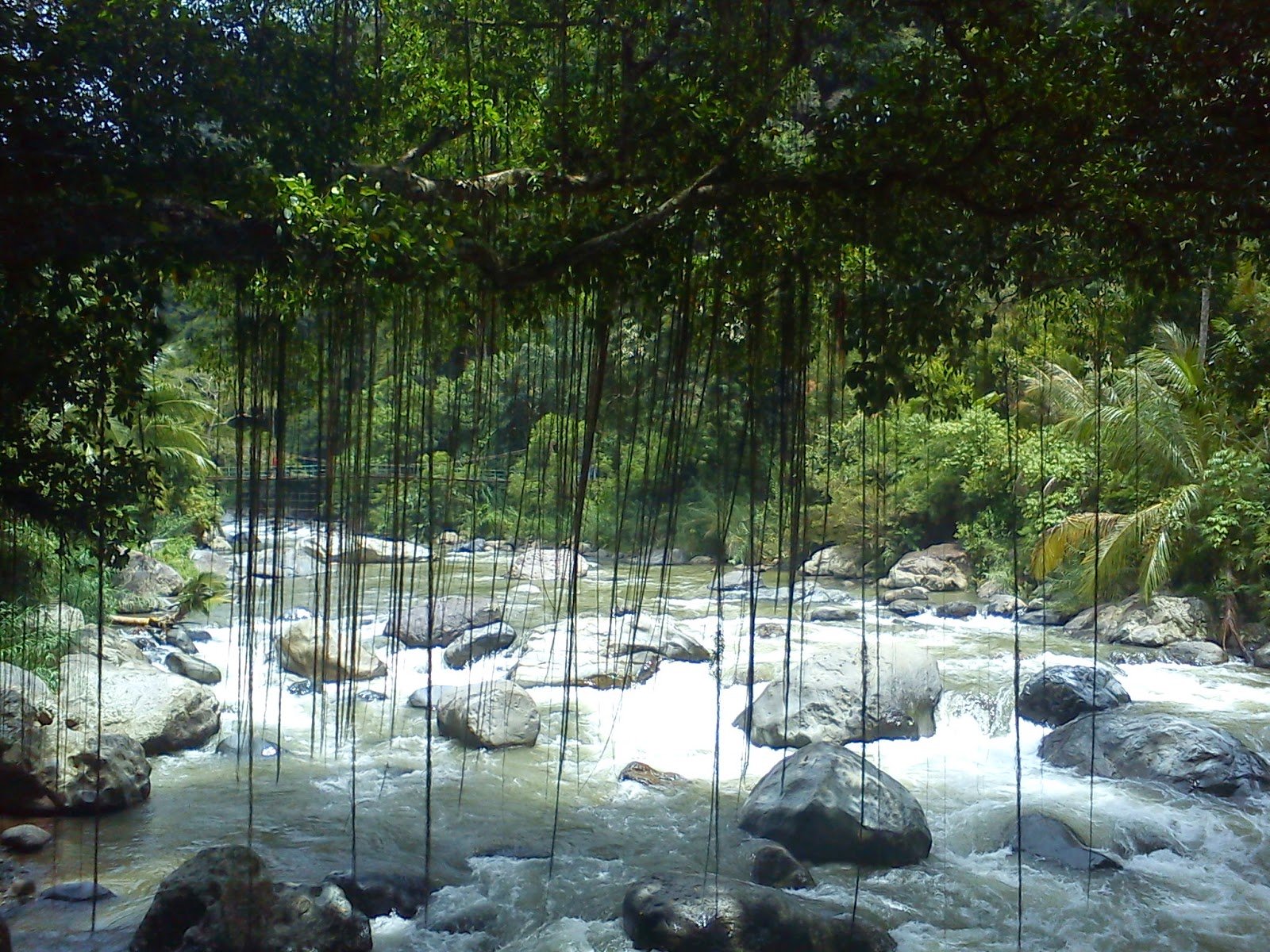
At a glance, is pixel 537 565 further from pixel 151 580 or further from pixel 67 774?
pixel 67 774

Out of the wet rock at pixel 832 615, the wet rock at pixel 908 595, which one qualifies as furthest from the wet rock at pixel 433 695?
the wet rock at pixel 908 595

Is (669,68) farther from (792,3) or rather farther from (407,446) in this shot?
(407,446)

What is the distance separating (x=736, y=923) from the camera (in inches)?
154

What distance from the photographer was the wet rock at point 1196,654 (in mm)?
8305

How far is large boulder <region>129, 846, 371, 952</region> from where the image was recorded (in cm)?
368

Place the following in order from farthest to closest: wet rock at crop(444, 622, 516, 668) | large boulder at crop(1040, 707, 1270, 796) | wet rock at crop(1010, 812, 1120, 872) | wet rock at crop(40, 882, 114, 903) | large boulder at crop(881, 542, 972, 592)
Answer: large boulder at crop(881, 542, 972, 592)
wet rock at crop(444, 622, 516, 668)
large boulder at crop(1040, 707, 1270, 796)
wet rock at crop(1010, 812, 1120, 872)
wet rock at crop(40, 882, 114, 903)

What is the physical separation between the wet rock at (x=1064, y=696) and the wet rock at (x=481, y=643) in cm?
362

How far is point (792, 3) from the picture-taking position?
4.11 m

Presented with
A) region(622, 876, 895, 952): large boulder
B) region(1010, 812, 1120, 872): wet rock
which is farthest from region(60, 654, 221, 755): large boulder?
region(1010, 812, 1120, 872): wet rock

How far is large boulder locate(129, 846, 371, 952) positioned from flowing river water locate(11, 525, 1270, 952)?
0.22 metres

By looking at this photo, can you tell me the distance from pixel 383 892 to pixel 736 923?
56.2 inches

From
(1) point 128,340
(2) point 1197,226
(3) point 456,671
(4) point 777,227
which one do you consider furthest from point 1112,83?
(3) point 456,671

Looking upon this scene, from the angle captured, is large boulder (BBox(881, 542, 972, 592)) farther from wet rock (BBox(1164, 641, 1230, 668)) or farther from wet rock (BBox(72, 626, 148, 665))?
wet rock (BBox(72, 626, 148, 665))

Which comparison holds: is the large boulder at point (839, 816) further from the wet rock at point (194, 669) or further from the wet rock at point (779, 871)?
the wet rock at point (194, 669)
